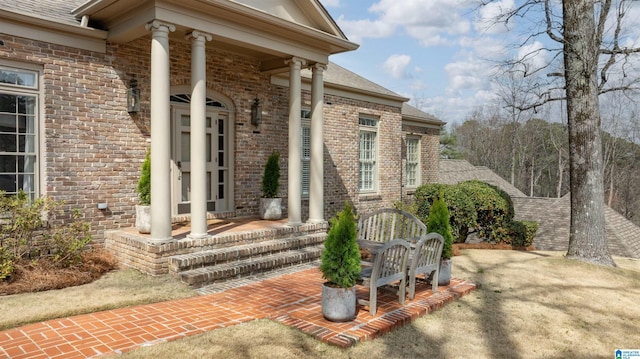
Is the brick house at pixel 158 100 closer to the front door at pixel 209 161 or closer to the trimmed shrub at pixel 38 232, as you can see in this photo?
the front door at pixel 209 161

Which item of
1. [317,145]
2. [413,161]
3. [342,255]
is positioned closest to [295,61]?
[317,145]

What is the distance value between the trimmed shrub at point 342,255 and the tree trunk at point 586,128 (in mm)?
6404

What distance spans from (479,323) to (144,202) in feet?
18.1

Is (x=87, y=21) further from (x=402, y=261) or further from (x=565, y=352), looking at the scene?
(x=565, y=352)


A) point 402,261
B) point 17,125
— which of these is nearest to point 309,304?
point 402,261

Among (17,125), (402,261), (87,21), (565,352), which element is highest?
(87,21)

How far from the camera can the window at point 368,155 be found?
1352 centimetres

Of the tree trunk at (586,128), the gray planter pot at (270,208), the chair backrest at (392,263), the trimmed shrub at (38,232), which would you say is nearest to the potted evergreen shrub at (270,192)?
the gray planter pot at (270,208)

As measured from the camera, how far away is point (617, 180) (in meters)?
38.5

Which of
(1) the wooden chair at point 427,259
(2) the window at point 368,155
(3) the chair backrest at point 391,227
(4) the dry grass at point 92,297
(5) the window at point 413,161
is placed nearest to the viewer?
(4) the dry grass at point 92,297

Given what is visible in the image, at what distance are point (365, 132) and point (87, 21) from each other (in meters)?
8.36

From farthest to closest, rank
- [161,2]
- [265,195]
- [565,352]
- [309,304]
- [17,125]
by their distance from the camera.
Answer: [265,195] < [17,125] < [161,2] < [309,304] < [565,352]

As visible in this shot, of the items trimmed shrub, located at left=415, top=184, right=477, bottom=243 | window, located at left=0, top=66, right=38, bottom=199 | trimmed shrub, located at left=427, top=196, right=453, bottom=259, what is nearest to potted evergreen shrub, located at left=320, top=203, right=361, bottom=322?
trimmed shrub, located at left=427, top=196, right=453, bottom=259

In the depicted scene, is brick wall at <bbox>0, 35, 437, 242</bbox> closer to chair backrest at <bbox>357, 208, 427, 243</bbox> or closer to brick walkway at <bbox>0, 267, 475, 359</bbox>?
brick walkway at <bbox>0, 267, 475, 359</bbox>
